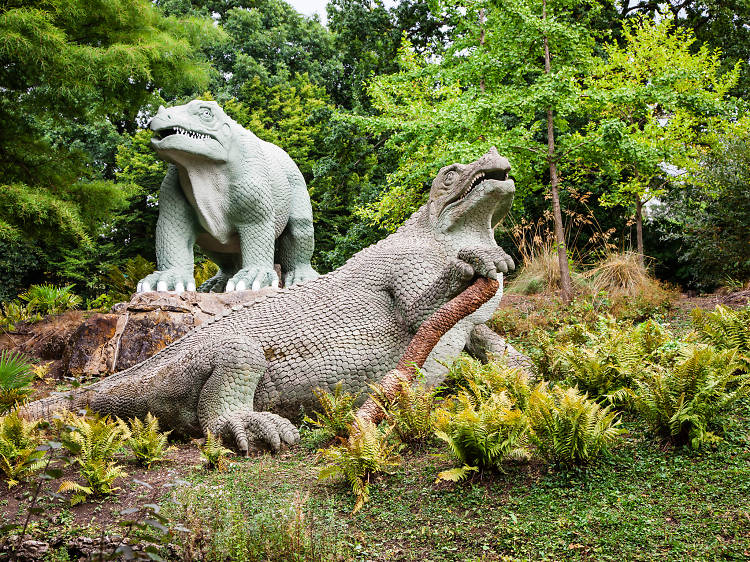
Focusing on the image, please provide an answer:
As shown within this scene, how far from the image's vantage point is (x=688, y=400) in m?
3.88

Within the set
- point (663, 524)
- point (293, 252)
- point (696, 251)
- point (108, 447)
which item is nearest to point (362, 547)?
point (663, 524)

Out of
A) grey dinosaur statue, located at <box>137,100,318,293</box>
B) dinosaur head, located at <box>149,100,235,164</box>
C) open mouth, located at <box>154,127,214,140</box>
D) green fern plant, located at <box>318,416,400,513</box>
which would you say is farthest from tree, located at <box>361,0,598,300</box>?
green fern plant, located at <box>318,416,400,513</box>

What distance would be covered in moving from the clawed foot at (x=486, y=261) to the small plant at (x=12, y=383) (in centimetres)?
475

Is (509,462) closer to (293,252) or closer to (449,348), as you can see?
(449,348)

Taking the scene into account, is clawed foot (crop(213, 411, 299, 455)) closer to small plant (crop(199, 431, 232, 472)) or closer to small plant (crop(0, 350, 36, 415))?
small plant (crop(199, 431, 232, 472))

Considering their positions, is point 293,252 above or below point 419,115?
below

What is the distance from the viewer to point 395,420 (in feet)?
14.7

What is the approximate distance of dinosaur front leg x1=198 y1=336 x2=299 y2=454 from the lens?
463 centimetres

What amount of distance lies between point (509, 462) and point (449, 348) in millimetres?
1689

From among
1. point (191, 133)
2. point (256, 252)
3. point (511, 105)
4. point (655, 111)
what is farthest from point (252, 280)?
point (655, 111)

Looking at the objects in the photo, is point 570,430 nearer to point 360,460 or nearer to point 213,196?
point 360,460

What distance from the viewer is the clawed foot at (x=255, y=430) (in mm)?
4582

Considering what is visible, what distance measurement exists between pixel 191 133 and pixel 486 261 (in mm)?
4446

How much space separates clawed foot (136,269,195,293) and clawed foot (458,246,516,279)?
169 inches
